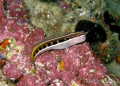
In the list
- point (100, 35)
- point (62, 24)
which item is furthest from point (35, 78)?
point (100, 35)

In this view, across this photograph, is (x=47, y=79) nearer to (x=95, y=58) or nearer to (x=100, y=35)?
(x=95, y=58)

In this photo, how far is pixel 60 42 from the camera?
359 centimetres

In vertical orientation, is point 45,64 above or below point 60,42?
below

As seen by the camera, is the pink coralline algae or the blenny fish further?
the blenny fish

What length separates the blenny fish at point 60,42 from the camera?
337 centimetres

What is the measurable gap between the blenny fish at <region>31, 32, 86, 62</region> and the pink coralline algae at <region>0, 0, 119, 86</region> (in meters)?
0.14

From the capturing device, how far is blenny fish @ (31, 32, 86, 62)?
11.0 ft

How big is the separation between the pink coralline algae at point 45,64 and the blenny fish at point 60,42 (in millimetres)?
139

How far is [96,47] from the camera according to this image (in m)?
5.59

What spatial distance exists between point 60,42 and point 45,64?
2.72 feet

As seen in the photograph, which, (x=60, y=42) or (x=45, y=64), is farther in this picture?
(x=60, y=42)

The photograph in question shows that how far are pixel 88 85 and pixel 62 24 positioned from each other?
300 centimetres

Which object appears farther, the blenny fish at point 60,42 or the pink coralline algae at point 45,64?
the blenny fish at point 60,42

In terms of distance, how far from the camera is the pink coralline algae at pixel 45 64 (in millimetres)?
3158
